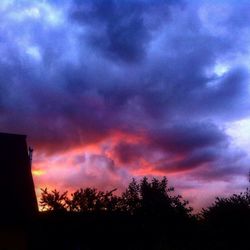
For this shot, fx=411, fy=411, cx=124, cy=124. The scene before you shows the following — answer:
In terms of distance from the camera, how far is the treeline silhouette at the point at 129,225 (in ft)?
77.4

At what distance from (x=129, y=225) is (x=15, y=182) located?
7.61m

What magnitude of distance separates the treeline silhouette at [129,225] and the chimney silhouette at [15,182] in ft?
3.04

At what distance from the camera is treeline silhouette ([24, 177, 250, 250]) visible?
23578 mm

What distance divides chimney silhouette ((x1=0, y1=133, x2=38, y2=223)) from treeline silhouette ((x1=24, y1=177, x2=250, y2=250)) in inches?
36.5

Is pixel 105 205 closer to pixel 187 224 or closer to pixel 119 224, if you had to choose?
pixel 119 224

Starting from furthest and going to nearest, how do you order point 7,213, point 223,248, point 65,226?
point 223,248 → point 65,226 → point 7,213

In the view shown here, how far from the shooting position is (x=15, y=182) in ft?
81.0

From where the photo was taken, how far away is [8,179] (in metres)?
24.7

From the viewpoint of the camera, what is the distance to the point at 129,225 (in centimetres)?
2616

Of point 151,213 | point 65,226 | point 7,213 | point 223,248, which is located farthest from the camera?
point 151,213

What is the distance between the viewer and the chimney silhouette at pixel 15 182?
22234mm

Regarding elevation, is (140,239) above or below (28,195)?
below

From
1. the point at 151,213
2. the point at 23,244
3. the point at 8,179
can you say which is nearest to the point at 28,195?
the point at 8,179

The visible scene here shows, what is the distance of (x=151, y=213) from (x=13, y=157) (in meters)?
11.3
